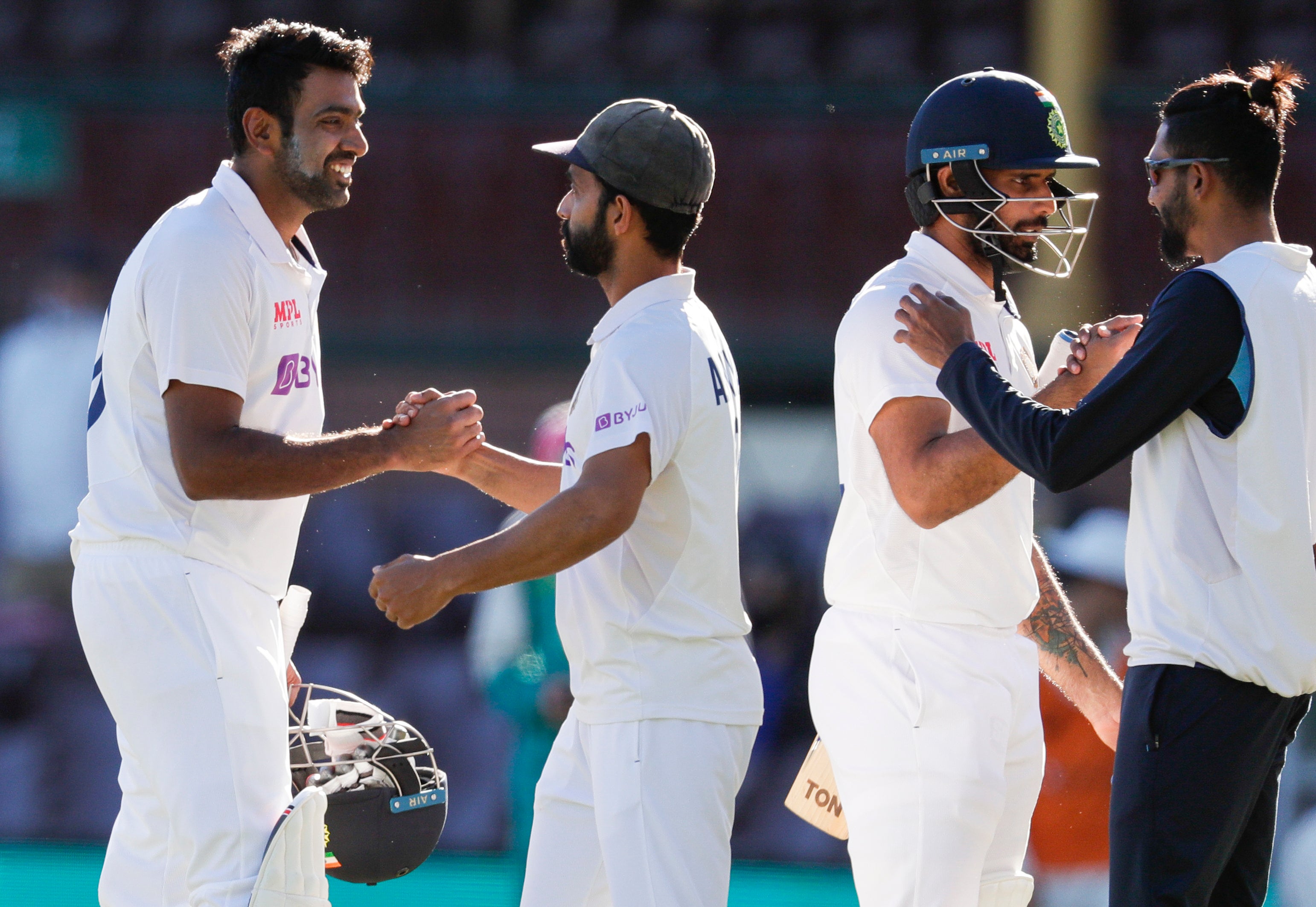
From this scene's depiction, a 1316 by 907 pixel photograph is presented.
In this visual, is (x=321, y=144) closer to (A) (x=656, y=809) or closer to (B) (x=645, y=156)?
(B) (x=645, y=156)

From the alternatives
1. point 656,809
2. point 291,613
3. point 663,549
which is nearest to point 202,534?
point 291,613

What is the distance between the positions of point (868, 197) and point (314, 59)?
453 centimetres

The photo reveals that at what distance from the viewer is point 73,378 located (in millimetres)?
5840

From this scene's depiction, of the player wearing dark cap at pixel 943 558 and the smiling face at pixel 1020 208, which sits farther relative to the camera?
the smiling face at pixel 1020 208

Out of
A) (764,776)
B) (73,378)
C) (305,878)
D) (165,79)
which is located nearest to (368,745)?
(305,878)

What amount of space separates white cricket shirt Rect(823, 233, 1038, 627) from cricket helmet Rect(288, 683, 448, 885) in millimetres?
829

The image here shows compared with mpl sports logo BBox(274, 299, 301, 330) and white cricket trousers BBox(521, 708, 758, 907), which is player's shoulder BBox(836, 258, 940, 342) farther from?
mpl sports logo BBox(274, 299, 301, 330)

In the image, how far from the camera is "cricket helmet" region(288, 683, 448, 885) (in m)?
2.58

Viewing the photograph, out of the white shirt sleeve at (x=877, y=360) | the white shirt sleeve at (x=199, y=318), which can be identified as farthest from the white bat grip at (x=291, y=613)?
the white shirt sleeve at (x=877, y=360)

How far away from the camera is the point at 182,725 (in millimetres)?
2199

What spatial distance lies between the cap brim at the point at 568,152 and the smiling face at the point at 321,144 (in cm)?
36

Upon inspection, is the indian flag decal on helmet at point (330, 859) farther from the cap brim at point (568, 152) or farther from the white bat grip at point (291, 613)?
the cap brim at point (568, 152)

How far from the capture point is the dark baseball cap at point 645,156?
2.32 metres

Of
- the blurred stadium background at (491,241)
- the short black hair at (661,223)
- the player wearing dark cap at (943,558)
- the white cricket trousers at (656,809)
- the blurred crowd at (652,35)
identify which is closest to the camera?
the white cricket trousers at (656,809)
